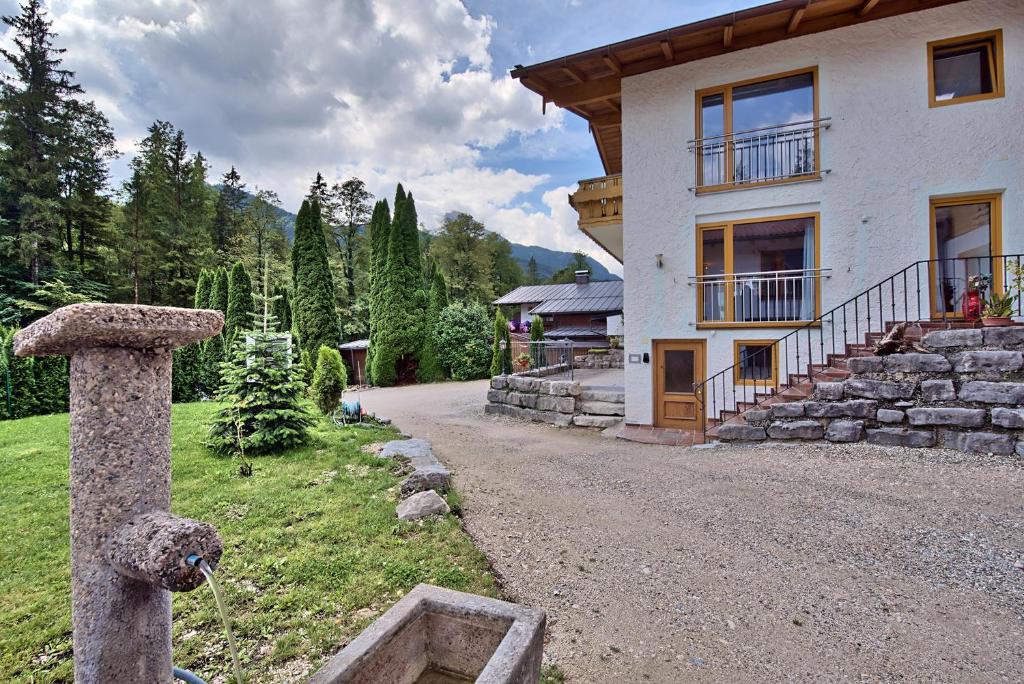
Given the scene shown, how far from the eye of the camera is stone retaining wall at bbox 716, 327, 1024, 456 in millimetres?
5258

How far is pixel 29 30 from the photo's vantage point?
1777 centimetres

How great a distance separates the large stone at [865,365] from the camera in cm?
600

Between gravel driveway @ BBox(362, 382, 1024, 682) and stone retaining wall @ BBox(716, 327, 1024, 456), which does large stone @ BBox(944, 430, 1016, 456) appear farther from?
gravel driveway @ BBox(362, 382, 1024, 682)

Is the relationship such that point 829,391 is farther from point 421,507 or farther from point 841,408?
point 421,507

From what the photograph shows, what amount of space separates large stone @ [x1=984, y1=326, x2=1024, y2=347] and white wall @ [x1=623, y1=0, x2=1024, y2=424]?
1652 mm

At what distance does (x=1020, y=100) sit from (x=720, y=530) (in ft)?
27.1

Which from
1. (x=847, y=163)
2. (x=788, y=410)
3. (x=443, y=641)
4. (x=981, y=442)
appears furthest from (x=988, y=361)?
(x=443, y=641)

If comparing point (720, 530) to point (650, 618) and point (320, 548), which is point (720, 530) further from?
point (320, 548)

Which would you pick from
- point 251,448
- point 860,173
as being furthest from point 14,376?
point 860,173

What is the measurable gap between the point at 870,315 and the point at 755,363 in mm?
1815

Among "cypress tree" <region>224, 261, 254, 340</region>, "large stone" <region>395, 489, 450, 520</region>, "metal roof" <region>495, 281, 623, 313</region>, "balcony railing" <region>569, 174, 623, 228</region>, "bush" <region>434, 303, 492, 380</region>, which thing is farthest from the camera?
"metal roof" <region>495, 281, 623, 313</region>

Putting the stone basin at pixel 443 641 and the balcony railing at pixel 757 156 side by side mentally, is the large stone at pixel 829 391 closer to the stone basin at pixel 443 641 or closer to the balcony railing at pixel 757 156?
the balcony railing at pixel 757 156

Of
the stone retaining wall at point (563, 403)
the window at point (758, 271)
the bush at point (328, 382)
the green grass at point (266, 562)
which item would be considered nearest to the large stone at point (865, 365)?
the window at point (758, 271)

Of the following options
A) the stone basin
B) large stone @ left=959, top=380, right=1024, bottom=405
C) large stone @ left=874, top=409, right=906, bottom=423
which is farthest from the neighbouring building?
the stone basin
